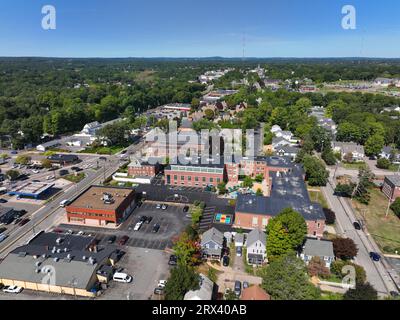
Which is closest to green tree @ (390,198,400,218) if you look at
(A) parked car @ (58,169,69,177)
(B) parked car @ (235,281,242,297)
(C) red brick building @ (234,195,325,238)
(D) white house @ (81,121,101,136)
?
(C) red brick building @ (234,195,325,238)

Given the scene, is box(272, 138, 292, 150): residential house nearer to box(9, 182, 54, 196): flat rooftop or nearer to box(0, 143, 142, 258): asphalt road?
box(0, 143, 142, 258): asphalt road

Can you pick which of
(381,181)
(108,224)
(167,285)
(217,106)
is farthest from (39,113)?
(381,181)

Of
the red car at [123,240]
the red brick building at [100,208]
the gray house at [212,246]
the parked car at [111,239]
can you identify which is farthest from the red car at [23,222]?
the gray house at [212,246]

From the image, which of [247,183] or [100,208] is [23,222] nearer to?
[100,208]

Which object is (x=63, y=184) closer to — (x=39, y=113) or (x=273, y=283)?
(x=273, y=283)

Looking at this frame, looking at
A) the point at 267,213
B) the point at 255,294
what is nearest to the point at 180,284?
the point at 255,294

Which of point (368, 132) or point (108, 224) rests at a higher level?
point (368, 132)
